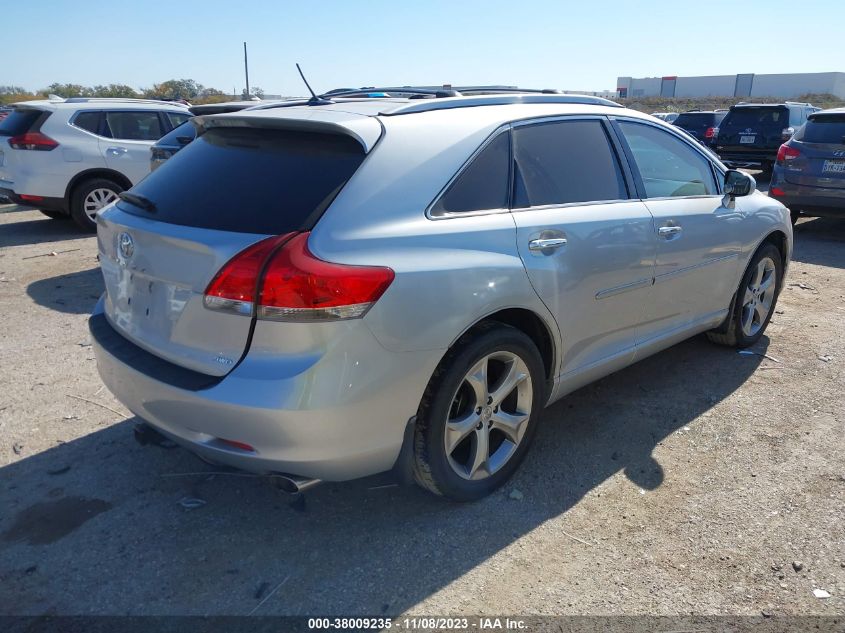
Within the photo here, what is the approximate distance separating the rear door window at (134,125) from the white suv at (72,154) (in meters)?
0.01

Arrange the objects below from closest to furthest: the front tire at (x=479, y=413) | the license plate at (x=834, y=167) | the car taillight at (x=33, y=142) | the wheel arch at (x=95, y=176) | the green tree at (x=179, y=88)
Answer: the front tire at (x=479, y=413) → the car taillight at (x=33, y=142) → the license plate at (x=834, y=167) → the wheel arch at (x=95, y=176) → the green tree at (x=179, y=88)

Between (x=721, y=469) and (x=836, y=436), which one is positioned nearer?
(x=721, y=469)

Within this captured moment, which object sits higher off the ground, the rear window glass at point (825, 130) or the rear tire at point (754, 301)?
the rear window glass at point (825, 130)

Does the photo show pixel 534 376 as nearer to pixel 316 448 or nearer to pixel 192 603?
pixel 316 448

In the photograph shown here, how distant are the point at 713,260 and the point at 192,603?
355 cm

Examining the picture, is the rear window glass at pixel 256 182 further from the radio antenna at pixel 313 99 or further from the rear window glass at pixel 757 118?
the rear window glass at pixel 757 118

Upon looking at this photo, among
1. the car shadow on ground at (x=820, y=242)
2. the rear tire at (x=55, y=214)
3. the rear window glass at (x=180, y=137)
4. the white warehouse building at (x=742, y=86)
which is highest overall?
the rear window glass at (x=180, y=137)

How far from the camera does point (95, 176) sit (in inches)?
377

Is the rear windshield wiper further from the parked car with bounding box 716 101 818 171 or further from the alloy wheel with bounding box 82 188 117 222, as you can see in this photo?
the parked car with bounding box 716 101 818 171

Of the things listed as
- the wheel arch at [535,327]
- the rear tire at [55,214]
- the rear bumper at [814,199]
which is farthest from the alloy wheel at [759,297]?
the rear tire at [55,214]

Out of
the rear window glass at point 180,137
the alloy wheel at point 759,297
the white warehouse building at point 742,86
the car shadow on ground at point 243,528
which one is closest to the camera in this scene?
the car shadow on ground at point 243,528

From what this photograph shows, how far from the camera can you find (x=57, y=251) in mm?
8438

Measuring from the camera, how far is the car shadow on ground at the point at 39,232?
30.1 feet

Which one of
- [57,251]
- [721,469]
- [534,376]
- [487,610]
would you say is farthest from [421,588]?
[57,251]
